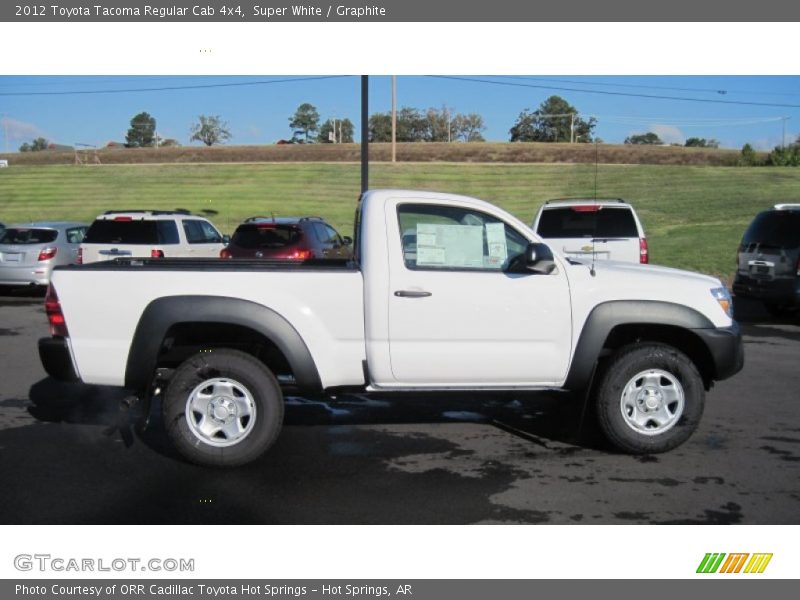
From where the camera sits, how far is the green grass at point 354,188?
30.9 meters

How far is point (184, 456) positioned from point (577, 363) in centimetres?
288

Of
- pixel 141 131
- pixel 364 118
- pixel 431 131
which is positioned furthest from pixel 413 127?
pixel 364 118

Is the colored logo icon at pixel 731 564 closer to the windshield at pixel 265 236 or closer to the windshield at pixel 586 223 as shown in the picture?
the windshield at pixel 586 223

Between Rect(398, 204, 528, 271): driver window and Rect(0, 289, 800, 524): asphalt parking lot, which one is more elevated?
Rect(398, 204, 528, 271): driver window

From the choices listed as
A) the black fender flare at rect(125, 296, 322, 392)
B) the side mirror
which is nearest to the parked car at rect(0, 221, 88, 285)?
the black fender flare at rect(125, 296, 322, 392)

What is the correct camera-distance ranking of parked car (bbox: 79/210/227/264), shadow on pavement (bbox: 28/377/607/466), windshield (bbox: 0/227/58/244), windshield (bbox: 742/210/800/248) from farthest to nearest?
windshield (bbox: 0/227/58/244), parked car (bbox: 79/210/227/264), windshield (bbox: 742/210/800/248), shadow on pavement (bbox: 28/377/607/466)

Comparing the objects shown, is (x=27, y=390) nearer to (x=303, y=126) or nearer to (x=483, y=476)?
(x=483, y=476)

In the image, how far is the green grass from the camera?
30859 mm

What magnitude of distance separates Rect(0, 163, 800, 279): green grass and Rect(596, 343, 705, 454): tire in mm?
20230

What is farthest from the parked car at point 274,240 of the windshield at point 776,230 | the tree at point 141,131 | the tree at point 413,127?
the tree at point 141,131

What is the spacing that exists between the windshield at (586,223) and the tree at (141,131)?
2405 inches

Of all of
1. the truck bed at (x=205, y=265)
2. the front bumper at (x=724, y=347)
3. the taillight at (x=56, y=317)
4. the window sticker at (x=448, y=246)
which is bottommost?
the front bumper at (x=724, y=347)

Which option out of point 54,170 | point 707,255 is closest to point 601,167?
point 707,255

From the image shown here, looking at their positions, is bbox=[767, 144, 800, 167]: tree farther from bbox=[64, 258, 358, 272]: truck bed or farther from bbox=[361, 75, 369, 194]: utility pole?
bbox=[64, 258, 358, 272]: truck bed
